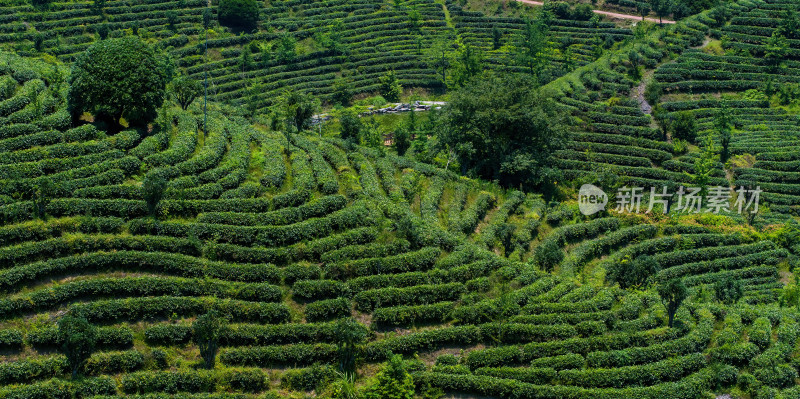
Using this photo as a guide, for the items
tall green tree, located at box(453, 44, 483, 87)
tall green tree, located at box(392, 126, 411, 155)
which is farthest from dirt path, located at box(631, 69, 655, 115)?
tall green tree, located at box(392, 126, 411, 155)

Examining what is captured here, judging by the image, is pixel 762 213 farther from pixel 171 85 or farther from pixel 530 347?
pixel 171 85

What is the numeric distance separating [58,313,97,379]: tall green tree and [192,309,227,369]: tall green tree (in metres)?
4.41

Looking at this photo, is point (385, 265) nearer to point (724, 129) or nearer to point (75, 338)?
point (75, 338)

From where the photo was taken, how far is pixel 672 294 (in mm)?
39719

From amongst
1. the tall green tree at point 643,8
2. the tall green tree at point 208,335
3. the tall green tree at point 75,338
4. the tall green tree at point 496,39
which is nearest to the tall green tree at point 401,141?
the tall green tree at point 496,39

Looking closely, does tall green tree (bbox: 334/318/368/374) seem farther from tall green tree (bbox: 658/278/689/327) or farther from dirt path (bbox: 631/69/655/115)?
dirt path (bbox: 631/69/655/115)

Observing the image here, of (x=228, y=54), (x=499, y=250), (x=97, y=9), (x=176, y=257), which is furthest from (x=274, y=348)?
(x=97, y=9)

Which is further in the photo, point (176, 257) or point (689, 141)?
point (689, 141)

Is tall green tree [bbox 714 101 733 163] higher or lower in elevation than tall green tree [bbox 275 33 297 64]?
lower

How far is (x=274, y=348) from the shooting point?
3494cm

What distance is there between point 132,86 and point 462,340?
1013 inches

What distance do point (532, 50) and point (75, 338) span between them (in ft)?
217

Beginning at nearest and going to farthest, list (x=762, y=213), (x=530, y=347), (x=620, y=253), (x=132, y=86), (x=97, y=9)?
(x=530, y=347) → (x=132, y=86) → (x=620, y=253) → (x=762, y=213) → (x=97, y=9)

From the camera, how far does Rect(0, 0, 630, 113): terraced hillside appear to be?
80.2 m
